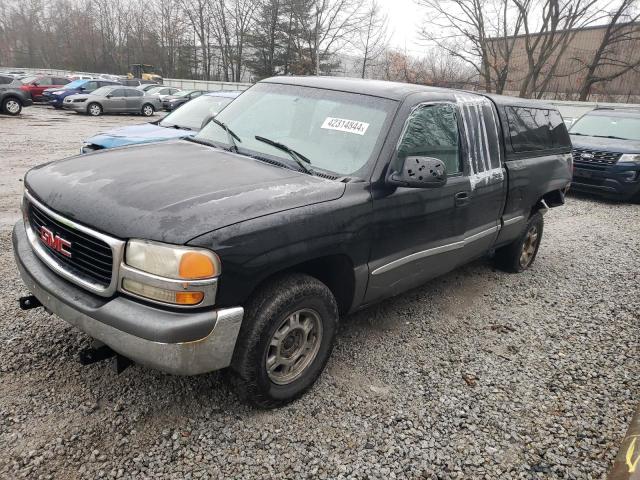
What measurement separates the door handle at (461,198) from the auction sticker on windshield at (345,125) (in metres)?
0.96

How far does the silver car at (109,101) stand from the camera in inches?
866

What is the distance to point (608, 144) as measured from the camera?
9.67m

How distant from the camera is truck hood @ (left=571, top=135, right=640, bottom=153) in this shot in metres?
9.35

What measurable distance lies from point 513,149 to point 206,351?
3.51 meters

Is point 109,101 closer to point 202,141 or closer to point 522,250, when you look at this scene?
point 202,141

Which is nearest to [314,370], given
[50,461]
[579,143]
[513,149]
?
[50,461]

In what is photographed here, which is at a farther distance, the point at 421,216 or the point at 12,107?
the point at 12,107

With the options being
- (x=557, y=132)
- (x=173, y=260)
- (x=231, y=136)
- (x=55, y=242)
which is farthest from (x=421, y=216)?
(x=557, y=132)

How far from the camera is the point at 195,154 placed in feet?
10.6

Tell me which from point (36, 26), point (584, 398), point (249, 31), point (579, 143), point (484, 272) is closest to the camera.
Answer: point (584, 398)

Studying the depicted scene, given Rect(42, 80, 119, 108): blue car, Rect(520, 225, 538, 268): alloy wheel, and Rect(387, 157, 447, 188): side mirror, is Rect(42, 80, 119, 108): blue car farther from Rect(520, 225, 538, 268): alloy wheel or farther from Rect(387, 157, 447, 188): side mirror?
Rect(387, 157, 447, 188): side mirror

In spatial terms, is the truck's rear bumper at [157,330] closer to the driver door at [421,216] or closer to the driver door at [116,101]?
the driver door at [421,216]

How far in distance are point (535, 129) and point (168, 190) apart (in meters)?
3.99

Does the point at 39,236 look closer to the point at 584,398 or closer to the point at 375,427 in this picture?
the point at 375,427
